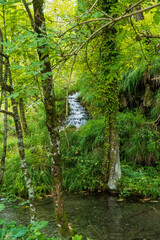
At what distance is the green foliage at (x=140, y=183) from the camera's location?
5.04m

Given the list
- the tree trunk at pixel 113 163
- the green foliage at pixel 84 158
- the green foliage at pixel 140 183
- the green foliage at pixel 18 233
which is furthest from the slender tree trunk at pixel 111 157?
the green foliage at pixel 18 233

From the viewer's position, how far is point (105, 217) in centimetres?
436

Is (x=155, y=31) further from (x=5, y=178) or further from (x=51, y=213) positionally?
(x=5, y=178)

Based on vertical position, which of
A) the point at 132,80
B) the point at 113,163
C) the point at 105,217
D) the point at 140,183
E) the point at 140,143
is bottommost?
the point at 105,217

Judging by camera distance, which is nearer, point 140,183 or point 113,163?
point 140,183

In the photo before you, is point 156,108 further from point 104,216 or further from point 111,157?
point 104,216

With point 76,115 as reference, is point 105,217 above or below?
below

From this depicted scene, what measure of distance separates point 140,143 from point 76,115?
196 inches

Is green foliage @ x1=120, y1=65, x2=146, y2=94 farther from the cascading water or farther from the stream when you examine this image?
the stream

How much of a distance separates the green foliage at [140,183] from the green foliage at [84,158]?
0.72 meters

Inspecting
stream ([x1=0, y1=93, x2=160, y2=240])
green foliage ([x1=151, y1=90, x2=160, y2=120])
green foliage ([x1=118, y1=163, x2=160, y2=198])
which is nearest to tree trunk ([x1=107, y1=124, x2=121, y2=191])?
green foliage ([x1=118, y1=163, x2=160, y2=198])

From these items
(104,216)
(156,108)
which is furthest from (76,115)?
(104,216)

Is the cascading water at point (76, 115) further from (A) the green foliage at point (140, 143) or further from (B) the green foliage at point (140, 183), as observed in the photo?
(B) the green foliage at point (140, 183)

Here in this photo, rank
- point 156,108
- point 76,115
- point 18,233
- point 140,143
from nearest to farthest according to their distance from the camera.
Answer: point 18,233 → point 140,143 → point 156,108 → point 76,115
